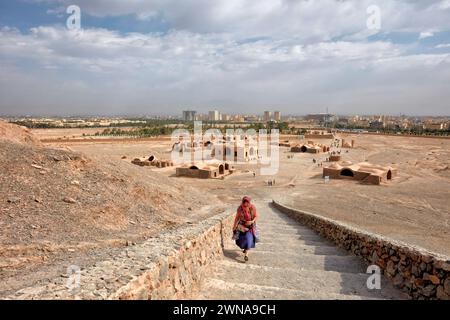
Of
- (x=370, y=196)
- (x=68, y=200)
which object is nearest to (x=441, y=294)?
(x=68, y=200)

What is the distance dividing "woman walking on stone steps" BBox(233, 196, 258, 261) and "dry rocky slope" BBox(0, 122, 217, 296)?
2.44 meters

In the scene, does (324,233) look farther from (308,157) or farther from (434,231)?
(308,157)

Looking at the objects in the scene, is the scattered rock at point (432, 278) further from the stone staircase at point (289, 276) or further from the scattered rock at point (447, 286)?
the stone staircase at point (289, 276)

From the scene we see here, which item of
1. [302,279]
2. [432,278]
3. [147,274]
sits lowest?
[302,279]

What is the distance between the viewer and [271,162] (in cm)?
4038

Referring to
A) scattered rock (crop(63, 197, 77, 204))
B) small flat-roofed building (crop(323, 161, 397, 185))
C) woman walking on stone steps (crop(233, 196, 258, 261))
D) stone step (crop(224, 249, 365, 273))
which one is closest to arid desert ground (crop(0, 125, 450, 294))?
scattered rock (crop(63, 197, 77, 204))

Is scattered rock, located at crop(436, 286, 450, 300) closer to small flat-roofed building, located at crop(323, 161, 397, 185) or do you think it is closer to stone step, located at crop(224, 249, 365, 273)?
stone step, located at crop(224, 249, 365, 273)

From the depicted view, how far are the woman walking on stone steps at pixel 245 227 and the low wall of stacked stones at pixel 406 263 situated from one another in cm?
194

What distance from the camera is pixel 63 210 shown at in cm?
866

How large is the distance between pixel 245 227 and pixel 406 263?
8.66 ft

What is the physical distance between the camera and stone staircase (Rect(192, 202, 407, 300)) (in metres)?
4.33

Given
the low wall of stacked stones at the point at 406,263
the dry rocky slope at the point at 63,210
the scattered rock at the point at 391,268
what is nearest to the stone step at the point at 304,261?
the low wall of stacked stones at the point at 406,263

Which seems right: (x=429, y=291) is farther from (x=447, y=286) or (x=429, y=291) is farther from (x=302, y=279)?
(x=302, y=279)
